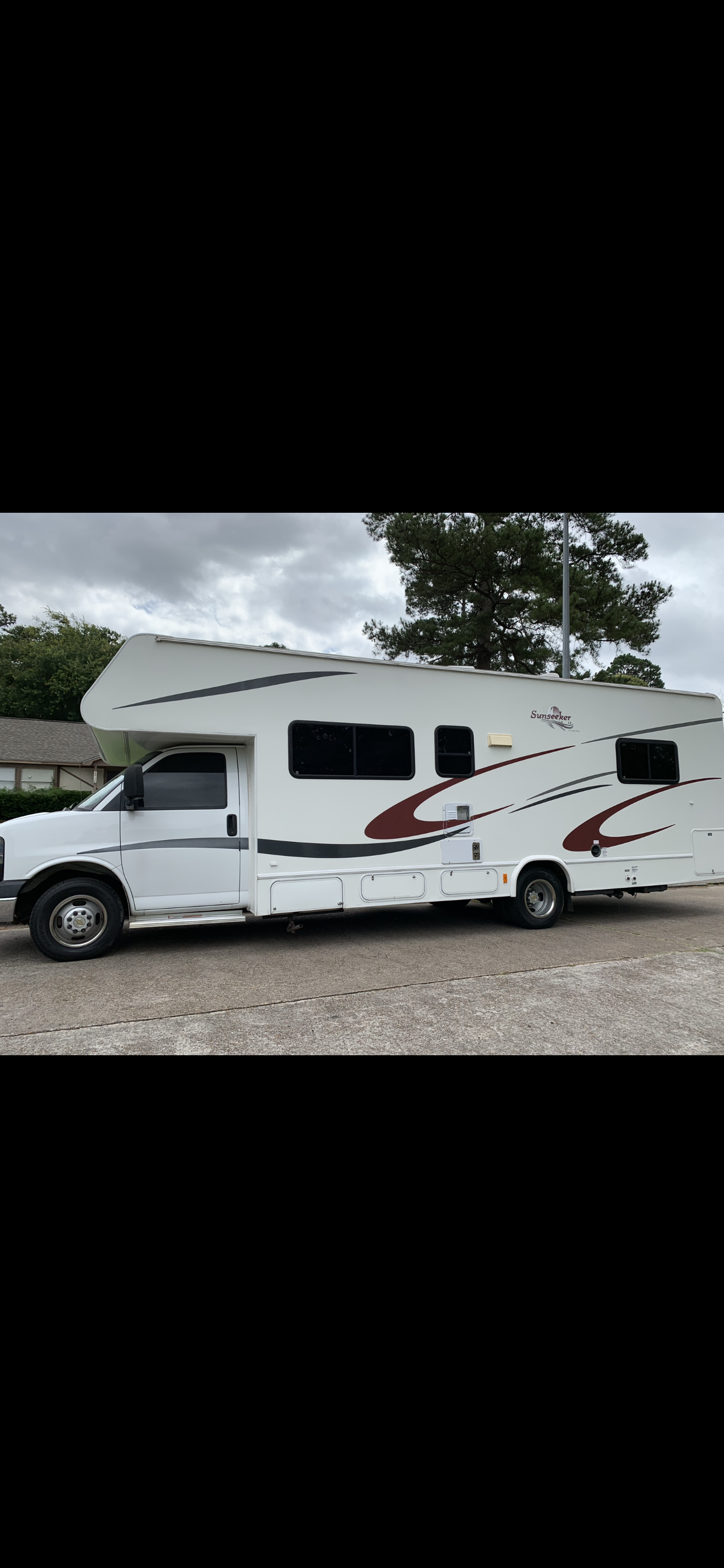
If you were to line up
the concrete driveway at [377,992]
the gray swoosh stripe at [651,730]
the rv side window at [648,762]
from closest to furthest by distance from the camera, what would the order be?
the concrete driveway at [377,992]
the gray swoosh stripe at [651,730]
the rv side window at [648,762]

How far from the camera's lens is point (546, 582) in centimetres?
1773

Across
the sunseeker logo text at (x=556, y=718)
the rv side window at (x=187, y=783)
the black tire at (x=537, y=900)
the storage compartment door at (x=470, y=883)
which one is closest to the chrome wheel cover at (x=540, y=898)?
the black tire at (x=537, y=900)

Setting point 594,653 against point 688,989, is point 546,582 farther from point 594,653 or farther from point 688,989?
point 688,989

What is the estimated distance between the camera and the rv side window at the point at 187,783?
21.3 ft

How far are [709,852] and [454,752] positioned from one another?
372 cm

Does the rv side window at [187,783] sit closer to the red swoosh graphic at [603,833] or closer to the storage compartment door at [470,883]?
the storage compartment door at [470,883]

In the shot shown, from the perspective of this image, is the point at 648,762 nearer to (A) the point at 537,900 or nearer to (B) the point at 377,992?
(A) the point at 537,900

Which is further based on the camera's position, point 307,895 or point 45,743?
point 45,743

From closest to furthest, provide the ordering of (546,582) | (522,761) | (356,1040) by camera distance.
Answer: (356,1040)
(522,761)
(546,582)

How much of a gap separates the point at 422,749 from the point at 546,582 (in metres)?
12.4

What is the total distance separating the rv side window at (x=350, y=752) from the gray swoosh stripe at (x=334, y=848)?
0.65m

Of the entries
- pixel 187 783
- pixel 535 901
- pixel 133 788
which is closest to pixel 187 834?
pixel 187 783

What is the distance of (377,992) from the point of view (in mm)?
4953
